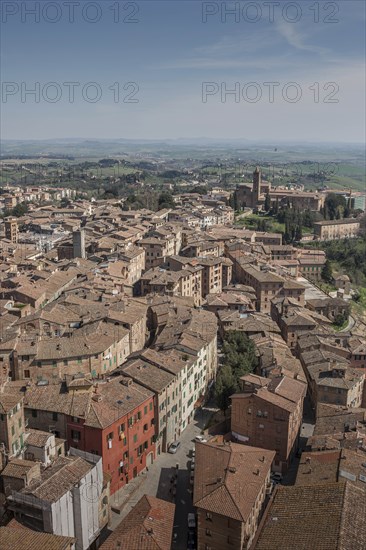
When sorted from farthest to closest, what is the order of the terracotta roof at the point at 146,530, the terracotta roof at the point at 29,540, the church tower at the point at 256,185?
the church tower at the point at 256,185 → the terracotta roof at the point at 146,530 → the terracotta roof at the point at 29,540

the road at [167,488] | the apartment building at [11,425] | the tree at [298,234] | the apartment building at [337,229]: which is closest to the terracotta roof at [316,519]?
the road at [167,488]

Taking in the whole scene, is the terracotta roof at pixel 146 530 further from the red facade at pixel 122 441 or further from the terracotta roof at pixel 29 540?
the red facade at pixel 122 441

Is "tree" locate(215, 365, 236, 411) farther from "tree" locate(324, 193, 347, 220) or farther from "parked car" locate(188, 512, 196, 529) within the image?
"tree" locate(324, 193, 347, 220)

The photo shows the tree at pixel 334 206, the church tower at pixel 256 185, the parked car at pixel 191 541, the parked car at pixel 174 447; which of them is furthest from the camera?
the church tower at pixel 256 185

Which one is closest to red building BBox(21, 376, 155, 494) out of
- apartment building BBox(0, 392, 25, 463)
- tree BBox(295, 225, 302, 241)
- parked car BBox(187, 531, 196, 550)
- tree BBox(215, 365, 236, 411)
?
apartment building BBox(0, 392, 25, 463)

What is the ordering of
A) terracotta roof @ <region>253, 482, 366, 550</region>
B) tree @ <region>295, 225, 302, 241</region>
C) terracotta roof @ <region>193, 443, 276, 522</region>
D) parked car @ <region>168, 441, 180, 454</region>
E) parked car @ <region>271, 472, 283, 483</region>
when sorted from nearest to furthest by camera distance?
terracotta roof @ <region>253, 482, 366, 550</region> < terracotta roof @ <region>193, 443, 276, 522</region> < parked car @ <region>271, 472, 283, 483</region> < parked car @ <region>168, 441, 180, 454</region> < tree @ <region>295, 225, 302, 241</region>
